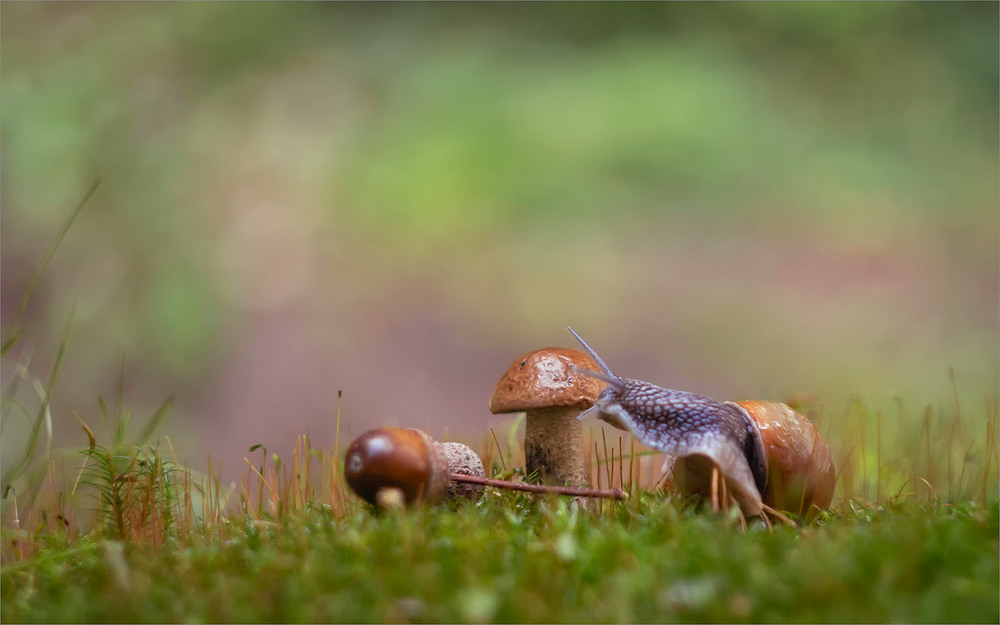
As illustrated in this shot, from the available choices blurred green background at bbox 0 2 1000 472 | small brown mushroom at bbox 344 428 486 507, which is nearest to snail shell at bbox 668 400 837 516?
small brown mushroom at bbox 344 428 486 507

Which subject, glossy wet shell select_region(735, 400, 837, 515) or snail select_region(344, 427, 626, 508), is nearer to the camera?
snail select_region(344, 427, 626, 508)

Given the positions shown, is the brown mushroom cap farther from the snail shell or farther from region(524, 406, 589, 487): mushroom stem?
the snail shell

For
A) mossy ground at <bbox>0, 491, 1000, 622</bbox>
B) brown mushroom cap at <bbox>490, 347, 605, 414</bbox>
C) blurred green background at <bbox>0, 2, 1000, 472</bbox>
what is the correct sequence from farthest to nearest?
blurred green background at <bbox>0, 2, 1000, 472</bbox>, brown mushroom cap at <bbox>490, 347, 605, 414</bbox>, mossy ground at <bbox>0, 491, 1000, 622</bbox>

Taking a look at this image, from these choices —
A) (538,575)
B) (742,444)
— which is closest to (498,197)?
(742,444)

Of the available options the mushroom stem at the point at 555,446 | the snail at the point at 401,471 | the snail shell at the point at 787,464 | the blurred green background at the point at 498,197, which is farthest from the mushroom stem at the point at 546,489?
the blurred green background at the point at 498,197

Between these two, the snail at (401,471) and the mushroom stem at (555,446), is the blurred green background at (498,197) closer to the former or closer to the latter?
the mushroom stem at (555,446)

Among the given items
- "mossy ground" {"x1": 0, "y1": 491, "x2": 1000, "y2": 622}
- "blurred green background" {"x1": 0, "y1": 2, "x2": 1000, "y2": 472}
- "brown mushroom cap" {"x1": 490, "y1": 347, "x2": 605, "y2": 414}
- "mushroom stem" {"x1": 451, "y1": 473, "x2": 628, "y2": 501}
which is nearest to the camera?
"mossy ground" {"x1": 0, "y1": 491, "x2": 1000, "y2": 622}

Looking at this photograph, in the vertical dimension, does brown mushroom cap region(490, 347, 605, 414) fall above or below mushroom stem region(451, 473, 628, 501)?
above
